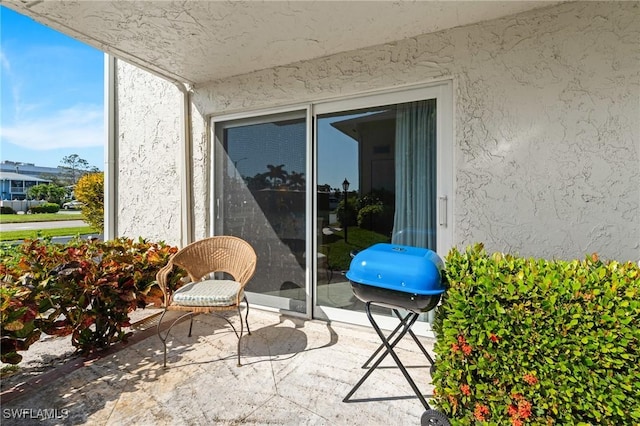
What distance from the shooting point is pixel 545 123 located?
2801 mm

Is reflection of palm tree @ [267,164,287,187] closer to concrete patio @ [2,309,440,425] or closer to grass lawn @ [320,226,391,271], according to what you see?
grass lawn @ [320,226,391,271]

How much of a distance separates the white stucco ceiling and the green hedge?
8.10 ft

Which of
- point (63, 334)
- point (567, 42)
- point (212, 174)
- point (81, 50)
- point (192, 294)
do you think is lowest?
point (63, 334)

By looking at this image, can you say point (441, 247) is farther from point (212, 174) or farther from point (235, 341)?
point (212, 174)

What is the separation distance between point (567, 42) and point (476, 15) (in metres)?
0.87

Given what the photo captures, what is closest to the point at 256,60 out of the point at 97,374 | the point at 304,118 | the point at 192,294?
the point at 304,118

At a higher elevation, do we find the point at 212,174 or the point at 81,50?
the point at 81,50

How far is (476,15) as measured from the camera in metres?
2.90

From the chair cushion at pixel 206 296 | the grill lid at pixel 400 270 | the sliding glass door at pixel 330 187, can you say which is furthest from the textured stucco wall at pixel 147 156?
the grill lid at pixel 400 270

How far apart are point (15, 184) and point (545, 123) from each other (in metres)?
10.6

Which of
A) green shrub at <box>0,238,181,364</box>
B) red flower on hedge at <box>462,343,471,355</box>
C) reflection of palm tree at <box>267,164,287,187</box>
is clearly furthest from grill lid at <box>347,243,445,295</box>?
green shrub at <box>0,238,181,364</box>

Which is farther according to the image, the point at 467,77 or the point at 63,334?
the point at 467,77

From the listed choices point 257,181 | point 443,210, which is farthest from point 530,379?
point 257,181

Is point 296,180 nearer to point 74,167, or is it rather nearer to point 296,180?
point 296,180
